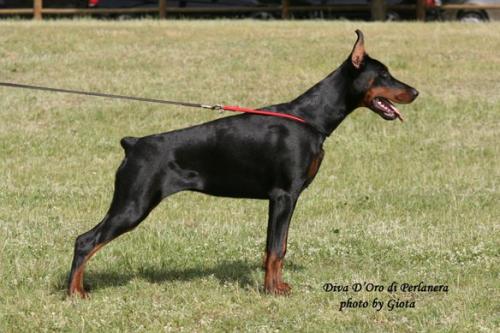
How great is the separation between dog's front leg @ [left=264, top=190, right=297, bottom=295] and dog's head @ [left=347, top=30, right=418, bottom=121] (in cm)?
94

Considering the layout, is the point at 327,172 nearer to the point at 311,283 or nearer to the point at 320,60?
the point at 311,283

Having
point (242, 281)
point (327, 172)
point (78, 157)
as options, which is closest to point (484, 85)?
point (327, 172)

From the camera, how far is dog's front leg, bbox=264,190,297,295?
8.05 m

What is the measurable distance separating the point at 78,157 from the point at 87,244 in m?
6.89

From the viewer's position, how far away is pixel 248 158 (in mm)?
8125

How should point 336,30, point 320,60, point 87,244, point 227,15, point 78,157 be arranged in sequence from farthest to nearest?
point 227,15
point 336,30
point 320,60
point 78,157
point 87,244

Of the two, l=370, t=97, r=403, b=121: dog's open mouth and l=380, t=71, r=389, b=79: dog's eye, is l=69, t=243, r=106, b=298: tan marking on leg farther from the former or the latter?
l=380, t=71, r=389, b=79: dog's eye

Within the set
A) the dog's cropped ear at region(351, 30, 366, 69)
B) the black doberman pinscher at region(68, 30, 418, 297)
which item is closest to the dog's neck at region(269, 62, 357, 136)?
the black doberman pinscher at region(68, 30, 418, 297)

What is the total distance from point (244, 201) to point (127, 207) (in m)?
4.15

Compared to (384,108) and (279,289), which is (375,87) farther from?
(279,289)

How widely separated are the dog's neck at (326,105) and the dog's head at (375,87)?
0.08m

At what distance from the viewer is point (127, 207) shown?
7906 mm

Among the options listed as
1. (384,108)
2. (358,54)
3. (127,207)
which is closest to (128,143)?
(127,207)

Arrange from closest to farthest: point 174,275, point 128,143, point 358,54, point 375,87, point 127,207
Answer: point 127,207, point 128,143, point 358,54, point 375,87, point 174,275
